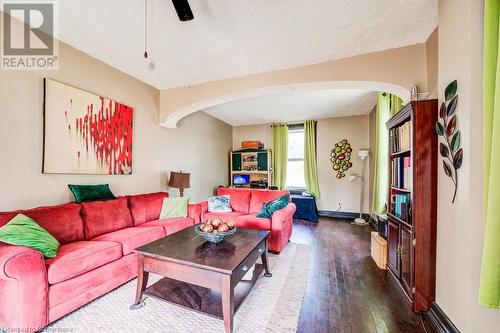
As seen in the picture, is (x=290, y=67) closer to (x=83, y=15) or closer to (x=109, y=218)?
(x=83, y=15)

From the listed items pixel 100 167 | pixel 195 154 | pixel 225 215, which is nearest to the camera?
pixel 100 167

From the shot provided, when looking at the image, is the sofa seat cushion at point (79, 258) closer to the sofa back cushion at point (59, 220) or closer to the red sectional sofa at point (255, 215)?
the sofa back cushion at point (59, 220)

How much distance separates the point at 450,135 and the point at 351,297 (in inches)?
64.9

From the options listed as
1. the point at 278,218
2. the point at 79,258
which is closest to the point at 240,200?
the point at 278,218

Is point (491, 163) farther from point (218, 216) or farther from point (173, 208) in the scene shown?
point (173, 208)

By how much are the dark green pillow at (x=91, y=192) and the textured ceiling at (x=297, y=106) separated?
2893mm

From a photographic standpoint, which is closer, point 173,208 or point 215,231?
point 215,231

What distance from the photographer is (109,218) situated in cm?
252

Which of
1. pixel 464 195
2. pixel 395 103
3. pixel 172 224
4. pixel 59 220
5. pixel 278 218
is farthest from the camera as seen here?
pixel 395 103

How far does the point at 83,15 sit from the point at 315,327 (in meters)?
3.52

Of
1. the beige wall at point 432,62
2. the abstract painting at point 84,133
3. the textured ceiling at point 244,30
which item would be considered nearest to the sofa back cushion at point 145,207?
the abstract painting at point 84,133

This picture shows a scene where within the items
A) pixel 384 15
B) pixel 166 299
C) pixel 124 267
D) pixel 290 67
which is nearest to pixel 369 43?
pixel 384 15

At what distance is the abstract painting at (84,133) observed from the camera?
236 cm

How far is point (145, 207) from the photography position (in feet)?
9.94
